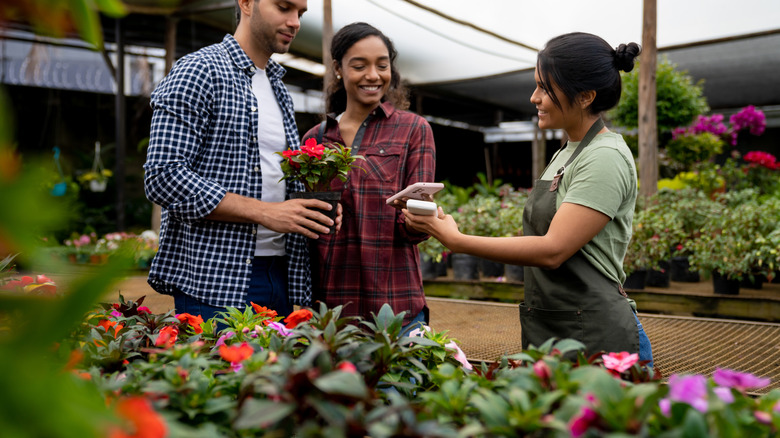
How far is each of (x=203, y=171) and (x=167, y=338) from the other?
73 cm

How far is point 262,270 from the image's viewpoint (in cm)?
179

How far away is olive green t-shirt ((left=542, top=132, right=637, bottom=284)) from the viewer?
1.37 m

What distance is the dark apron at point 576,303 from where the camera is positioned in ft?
4.71

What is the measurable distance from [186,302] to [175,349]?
2.49ft

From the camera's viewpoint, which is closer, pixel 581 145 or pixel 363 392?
pixel 363 392

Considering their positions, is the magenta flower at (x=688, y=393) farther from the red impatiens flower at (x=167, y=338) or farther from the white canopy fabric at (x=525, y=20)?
the white canopy fabric at (x=525, y=20)

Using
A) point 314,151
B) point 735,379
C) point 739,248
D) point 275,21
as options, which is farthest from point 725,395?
point 739,248

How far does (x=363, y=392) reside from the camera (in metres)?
0.67

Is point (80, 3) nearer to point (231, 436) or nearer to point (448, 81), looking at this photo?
point (231, 436)

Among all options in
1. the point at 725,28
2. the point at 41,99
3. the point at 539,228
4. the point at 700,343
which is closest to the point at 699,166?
the point at 725,28

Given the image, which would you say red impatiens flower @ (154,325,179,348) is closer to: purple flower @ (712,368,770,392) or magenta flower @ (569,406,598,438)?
magenta flower @ (569,406,598,438)

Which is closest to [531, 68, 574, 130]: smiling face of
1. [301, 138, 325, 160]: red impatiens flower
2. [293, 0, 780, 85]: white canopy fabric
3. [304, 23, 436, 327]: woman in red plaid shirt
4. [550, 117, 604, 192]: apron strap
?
[550, 117, 604, 192]: apron strap

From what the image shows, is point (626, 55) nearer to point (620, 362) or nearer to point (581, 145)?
point (581, 145)

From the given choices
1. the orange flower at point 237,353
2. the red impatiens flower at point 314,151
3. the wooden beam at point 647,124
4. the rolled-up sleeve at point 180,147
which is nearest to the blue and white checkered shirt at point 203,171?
the rolled-up sleeve at point 180,147
